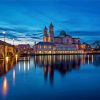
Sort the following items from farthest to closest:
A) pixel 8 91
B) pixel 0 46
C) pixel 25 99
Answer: pixel 0 46, pixel 8 91, pixel 25 99

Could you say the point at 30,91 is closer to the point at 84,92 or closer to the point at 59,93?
the point at 59,93

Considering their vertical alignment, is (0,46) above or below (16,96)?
above

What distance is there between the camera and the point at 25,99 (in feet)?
42.0

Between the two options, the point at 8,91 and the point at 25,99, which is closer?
the point at 25,99

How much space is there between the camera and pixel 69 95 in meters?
14.0

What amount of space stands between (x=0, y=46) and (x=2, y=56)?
2630mm

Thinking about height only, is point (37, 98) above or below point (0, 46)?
below

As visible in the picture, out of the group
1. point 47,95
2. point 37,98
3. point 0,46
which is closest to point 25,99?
point 37,98

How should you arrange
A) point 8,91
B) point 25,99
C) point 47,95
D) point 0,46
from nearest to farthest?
point 25,99 → point 47,95 → point 8,91 → point 0,46

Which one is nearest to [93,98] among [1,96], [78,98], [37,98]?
[78,98]

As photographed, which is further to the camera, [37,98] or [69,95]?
[69,95]

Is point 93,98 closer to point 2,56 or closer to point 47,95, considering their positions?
point 47,95

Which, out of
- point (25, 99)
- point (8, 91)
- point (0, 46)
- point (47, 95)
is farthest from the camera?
point (0, 46)

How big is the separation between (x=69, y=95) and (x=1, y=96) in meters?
3.87
